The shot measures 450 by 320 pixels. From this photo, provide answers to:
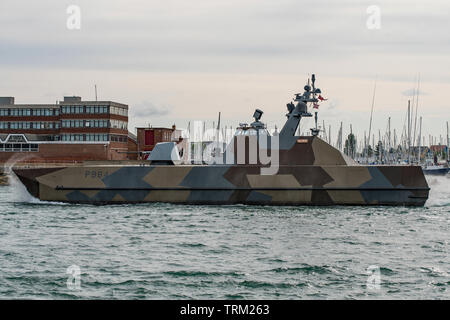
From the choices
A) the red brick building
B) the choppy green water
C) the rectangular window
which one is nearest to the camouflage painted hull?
the choppy green water

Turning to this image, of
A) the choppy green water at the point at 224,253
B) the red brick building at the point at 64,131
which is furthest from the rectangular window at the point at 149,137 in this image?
the choppy green water at the point at 224,253

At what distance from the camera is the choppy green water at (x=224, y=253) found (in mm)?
10469

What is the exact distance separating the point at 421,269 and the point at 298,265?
2490 millimetres

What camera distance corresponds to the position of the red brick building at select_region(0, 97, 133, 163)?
67.4 m

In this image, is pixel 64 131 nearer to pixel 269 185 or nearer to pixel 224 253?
pixel 269 185

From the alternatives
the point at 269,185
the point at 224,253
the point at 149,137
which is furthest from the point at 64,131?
the point at 224,253

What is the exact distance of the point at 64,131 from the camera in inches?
2815

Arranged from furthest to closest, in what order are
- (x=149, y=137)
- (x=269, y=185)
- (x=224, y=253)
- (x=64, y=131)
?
(x=64, y=131) < (x=149, y=137) < (x=269, y=185) < (x=224, y=253)

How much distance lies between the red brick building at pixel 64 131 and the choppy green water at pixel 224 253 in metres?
45.8

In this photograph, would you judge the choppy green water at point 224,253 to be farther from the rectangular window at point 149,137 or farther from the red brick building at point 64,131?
the rectangular window at point 149,137

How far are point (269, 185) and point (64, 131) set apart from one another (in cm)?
5193
